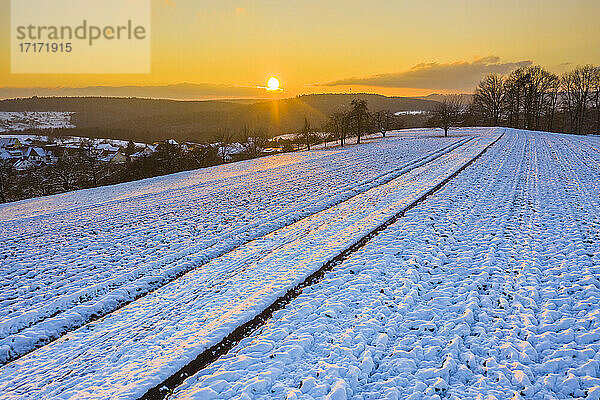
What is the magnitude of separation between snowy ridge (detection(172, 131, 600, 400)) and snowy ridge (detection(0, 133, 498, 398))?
3.03 feet

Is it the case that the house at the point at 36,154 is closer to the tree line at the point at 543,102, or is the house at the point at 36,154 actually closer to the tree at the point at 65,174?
the tree at the point at 65,174

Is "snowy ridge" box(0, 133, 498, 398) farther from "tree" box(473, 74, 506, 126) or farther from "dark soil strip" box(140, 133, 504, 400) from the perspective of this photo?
"tree" box(473, 74, 506, 126)

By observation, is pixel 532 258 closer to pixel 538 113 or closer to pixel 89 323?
pixel 89 323

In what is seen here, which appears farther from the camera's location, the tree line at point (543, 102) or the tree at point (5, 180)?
the tree line at point (543, 102)

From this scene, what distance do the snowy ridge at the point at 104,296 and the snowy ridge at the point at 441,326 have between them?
15.3 feet

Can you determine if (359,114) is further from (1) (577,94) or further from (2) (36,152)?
(2) (36,152)

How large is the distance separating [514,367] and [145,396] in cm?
682

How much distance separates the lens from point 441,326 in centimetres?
753

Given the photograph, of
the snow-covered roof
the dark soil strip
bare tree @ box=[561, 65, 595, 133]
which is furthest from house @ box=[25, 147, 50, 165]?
bare tree @ box=[561, 65, 595, 133]

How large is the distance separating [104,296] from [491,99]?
107 metres

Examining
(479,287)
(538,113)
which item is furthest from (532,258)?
(538,113)

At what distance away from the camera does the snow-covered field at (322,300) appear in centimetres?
626

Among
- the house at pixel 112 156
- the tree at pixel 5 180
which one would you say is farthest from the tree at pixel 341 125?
the house at pixel 112 156

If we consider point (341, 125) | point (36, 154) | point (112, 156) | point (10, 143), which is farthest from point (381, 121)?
point (10, 143)
